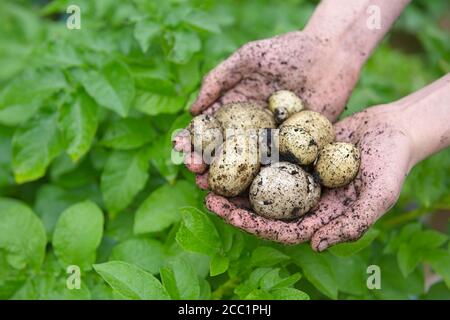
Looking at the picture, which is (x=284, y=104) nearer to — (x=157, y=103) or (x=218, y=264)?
(x=157, y=103)

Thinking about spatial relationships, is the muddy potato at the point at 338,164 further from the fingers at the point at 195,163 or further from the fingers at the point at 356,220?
the fingers at the point at 195,163

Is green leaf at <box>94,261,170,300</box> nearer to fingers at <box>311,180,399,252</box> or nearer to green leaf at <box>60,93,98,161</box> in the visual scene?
fingers at <box>311,180,399,252</box>

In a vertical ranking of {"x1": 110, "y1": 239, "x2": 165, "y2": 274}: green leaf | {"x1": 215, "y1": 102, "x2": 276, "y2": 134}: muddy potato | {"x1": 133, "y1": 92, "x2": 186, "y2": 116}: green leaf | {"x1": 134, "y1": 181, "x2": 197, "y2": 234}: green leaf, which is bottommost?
{"x1": 110, "y1": 239, "x2": 165, "y2": 274}: green leaf

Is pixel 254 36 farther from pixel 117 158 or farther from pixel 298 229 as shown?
pixel 298 229

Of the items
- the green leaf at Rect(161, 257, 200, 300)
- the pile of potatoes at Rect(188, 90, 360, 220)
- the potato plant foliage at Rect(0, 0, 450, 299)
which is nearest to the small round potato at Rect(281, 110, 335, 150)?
the pile of potatoes at Rect(188, 90, 360, 220)

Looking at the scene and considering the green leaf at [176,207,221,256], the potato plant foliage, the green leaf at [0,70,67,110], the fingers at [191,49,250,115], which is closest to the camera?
the green leaf at [176,207,221,256]

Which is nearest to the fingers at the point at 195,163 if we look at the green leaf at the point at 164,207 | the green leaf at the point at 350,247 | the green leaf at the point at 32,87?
the green leaf at the point at 164,207

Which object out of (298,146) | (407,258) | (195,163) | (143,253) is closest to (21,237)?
(143,253)
